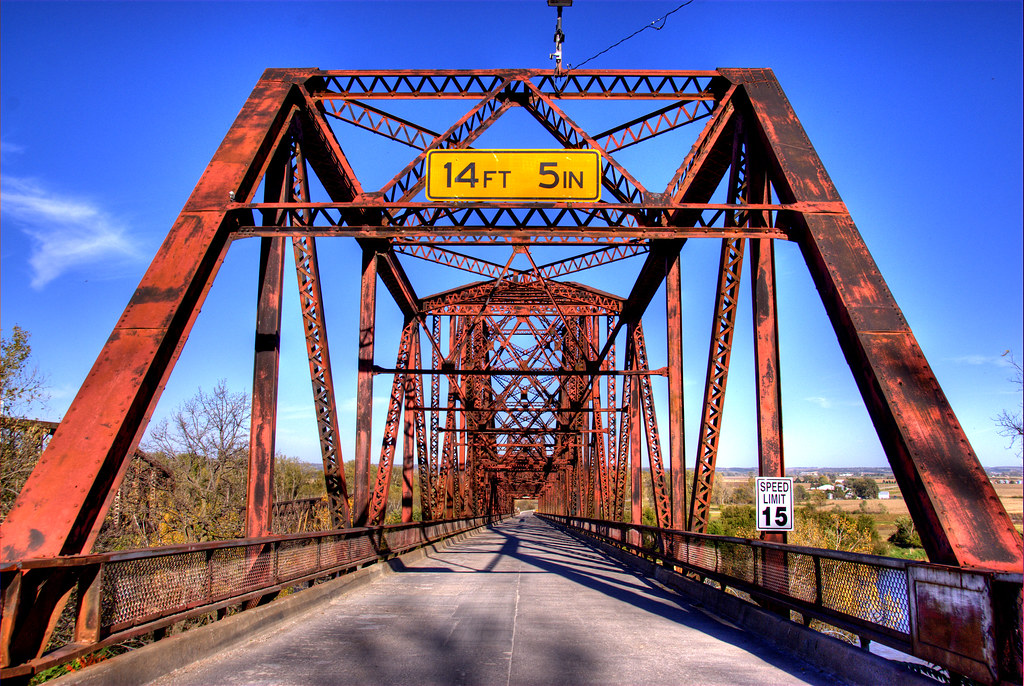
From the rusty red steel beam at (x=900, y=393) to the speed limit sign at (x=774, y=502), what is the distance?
245 centimetres

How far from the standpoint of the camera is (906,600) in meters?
5.75

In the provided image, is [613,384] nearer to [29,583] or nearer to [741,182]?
[741,182]

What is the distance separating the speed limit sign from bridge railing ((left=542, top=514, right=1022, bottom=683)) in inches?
15.1

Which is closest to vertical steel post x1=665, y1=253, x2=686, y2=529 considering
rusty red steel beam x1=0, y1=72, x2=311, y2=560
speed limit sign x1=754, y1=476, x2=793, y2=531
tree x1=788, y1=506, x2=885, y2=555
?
speed limit sign x1=754, y1=476, x2=793, y2=531

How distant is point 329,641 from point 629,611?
4465mm

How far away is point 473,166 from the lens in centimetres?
1130

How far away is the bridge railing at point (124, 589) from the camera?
495 centimetres

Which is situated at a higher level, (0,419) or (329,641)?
(0,419)

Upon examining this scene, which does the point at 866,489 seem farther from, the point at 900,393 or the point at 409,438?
the point at 900,393

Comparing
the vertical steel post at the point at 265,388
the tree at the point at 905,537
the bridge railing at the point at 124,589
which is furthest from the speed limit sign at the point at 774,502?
the tree at the point at 905,537

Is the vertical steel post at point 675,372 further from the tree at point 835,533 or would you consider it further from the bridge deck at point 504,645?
the tree at point 835,533

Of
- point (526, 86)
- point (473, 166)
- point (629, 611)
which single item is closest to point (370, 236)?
point (473, 166)

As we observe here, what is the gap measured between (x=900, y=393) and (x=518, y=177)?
20.7ft

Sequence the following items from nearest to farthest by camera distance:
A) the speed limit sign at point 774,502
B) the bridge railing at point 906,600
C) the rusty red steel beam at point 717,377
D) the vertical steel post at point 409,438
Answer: the bridge railing at point 906,600, the speed limit sign at point 774,502, the rusty red steel beam at point 717,377, the vertical steel post at point 409,438
